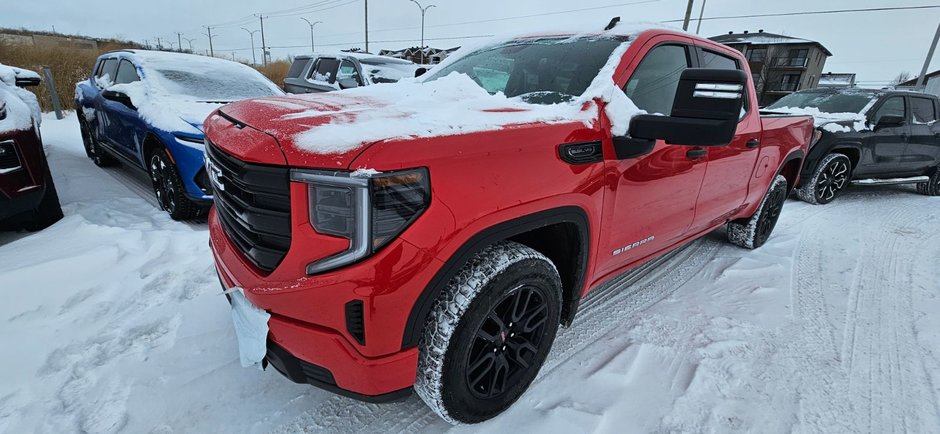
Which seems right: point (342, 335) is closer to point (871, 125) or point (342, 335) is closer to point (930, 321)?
point (930, 321)

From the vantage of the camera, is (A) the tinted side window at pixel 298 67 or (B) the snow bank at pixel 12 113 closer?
(B) the snow bank at pixel 12 113

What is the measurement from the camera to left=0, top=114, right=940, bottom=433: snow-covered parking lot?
1.98 meters

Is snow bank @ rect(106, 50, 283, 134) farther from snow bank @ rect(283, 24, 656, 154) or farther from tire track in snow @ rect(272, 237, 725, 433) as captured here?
tire track in snow @ rect(272, 237, 725, 433)

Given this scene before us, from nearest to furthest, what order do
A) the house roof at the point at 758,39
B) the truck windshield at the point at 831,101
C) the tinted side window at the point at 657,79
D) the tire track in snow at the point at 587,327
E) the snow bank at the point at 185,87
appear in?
the tire track in snow at the point at 587,327
the tinted side window at the point at 657,79
the snow bank at the point at 185,87
the truck windshield at the point at 831,101
the house roof at the point at 758,39

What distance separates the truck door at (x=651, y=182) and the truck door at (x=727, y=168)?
183 mm

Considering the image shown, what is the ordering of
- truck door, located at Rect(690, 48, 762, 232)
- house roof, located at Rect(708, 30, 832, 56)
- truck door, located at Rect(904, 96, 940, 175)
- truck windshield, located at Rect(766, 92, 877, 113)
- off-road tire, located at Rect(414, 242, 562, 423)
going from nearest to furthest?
off-road tire, located at Rect(414, 242, 562, 423), truck door, located at Rect(690, 48, 762, 232), truck windshield, located at Rect(766, 92, 877, 113), truck door, located at Rect(904, 96, 940, 175), house roof, located at Rect(708, 30, 832, 56)

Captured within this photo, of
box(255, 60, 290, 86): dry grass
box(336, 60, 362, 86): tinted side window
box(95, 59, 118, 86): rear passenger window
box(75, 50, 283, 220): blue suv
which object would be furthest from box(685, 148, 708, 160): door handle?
box(255, 60, 290, 86): dry grass

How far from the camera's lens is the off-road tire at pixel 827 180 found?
6262mm

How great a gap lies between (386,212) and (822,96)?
8596 millimetres

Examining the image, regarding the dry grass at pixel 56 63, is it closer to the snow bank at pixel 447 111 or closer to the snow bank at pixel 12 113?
the snow bank at pixel 12 113

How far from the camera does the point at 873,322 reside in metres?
2.99

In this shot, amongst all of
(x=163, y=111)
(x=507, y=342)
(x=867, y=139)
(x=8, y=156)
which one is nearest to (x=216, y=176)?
(x=507, y=342)

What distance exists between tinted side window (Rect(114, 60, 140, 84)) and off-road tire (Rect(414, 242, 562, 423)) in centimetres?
537

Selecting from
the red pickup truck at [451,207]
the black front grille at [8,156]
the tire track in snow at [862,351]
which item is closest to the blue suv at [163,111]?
the black front grille at [8,156]
